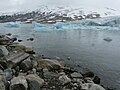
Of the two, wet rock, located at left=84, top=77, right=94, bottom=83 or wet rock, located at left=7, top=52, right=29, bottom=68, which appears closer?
wet rock, located at left=7, top=52, right=29, bottom=68

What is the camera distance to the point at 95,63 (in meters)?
14.3

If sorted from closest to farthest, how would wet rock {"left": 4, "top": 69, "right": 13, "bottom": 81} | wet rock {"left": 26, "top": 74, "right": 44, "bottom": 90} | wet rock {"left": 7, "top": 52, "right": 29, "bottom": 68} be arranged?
wet rock {"left": 26, "top": 74, "right": 44, "bottom": 90} < wet rock {"left": 4, "top": 69, "right": 13, "bottom": 81} < wet rock {"left": 7, "top": 52, "right": 29, "bottom": 68}

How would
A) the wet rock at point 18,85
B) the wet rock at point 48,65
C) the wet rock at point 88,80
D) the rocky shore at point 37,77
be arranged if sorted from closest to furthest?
the wet rock at point 18,85, the rocky shore at point 37,77, the wet rock at point 88,80, the wet rock at point 48,65

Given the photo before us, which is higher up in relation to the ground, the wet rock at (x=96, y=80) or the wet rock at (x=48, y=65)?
the wet rock at (x=48, y=65)


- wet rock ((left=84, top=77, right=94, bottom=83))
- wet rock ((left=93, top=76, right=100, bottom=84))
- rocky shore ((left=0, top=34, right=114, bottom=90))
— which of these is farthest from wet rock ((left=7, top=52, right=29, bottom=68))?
wet rock ((left=93, top=76, right=100, bottom=84))

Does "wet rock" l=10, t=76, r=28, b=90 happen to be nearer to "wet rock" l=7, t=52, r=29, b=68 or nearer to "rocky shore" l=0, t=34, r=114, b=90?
"rocky shore" l=0, t=34, r=114, b=90

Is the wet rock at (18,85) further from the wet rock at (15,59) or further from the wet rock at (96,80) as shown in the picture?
the wet rock at (96,80)

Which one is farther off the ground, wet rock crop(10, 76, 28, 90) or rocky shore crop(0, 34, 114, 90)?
wet rock crop(10, 76, 28, 90)

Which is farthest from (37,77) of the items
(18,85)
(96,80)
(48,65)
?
(96,80)

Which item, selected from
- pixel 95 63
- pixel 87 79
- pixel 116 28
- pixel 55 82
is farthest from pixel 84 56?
pixel 116 28

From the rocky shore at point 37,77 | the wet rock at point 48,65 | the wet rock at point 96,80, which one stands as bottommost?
the wet rock at point 96,80

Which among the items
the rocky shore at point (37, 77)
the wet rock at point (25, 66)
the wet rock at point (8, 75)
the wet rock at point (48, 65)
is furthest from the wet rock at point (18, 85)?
the wet rock at point (48, 65)

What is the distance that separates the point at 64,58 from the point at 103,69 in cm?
382

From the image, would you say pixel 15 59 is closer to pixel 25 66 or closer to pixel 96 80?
pixel 25 66
